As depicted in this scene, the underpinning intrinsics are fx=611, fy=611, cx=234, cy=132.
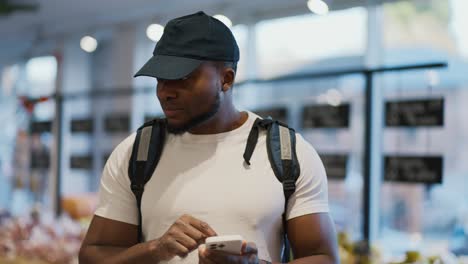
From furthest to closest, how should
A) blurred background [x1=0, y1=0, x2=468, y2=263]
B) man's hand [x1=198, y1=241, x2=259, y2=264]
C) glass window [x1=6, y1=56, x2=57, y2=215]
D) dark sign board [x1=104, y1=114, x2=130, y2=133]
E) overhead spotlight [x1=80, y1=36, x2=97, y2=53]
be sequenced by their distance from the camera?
glass window [x1=6, y1=56, x2=57, y2=215] → dark sign board [x1=104, y1=114, x2=130, y2=133] → overhead spotlight [x1=80, y1=36, x2=97, y2=53] → blurred background [x1=0, y1=0, x2=468, y2=263] → man's hand [x1=198, y1=241, x2=259, y2=264]

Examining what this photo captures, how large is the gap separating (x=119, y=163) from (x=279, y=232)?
445 millimetres

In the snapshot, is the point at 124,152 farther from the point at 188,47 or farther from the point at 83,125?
the point at 83,125

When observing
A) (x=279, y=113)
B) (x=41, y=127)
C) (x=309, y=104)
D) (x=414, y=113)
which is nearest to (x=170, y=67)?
(x=414, y=113)

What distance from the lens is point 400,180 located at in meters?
3.38

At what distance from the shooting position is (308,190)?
1.49 m

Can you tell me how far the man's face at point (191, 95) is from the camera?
1.46 meters

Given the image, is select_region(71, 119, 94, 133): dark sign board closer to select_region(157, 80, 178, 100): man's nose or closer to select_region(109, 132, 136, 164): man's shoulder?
select_region(109, 132, 136, 164): man's shoulder

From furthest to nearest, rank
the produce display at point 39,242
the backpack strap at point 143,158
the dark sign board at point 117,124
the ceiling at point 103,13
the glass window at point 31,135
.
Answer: the glass window at point 31,135 < the dark sign board at point 117,124 < the ceiling at point 103,13 < the produce display at point 39,242 < the backpack strap at point 143,158

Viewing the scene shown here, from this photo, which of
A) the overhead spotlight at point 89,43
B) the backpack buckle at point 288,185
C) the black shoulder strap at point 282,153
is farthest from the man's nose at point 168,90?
the overhead spotlight at point 89,43

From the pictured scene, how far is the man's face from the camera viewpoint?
1457 millimetres

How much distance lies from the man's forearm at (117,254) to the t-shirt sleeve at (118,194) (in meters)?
0.08

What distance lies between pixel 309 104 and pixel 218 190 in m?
2.57

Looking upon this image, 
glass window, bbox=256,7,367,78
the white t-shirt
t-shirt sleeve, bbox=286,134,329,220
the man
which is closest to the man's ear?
the man

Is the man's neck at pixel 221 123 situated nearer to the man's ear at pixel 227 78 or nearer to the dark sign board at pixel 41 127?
the man's ear at pixel 227 78
